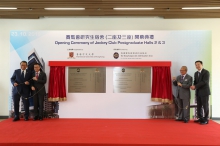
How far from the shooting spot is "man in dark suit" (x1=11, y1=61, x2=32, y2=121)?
16.7ft

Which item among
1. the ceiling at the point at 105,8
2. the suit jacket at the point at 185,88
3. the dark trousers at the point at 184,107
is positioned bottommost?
the dark trousers at the point at 184,107

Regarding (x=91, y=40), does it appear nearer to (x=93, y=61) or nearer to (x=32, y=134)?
(x=93, y=61)

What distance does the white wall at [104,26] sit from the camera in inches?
228

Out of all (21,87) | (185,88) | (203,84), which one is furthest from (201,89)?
(21,87)

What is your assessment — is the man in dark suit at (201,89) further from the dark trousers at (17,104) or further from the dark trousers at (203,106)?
the dark trousers at (17,104)

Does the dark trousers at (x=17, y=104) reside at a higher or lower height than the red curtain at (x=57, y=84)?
lower

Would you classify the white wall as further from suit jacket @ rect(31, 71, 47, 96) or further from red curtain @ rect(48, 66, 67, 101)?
suit jacket @ rect(31, 71, 47, 96)

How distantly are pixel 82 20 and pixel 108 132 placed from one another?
3424 millimetres

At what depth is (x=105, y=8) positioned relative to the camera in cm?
521

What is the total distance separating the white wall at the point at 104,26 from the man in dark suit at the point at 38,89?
1439 mm

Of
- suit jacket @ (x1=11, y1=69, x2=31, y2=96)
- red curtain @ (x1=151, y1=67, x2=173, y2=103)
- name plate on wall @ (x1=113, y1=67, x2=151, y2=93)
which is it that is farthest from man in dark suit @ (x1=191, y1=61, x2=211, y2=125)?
suit jacket @ (x1=11, y1=69, x2=31, y2=96)

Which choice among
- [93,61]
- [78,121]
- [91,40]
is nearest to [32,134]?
[78,121]

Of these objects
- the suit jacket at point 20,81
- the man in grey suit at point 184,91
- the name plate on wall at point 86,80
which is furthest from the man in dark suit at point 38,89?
the man in grey suit at point 184,91

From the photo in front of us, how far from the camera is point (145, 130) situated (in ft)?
14.1
